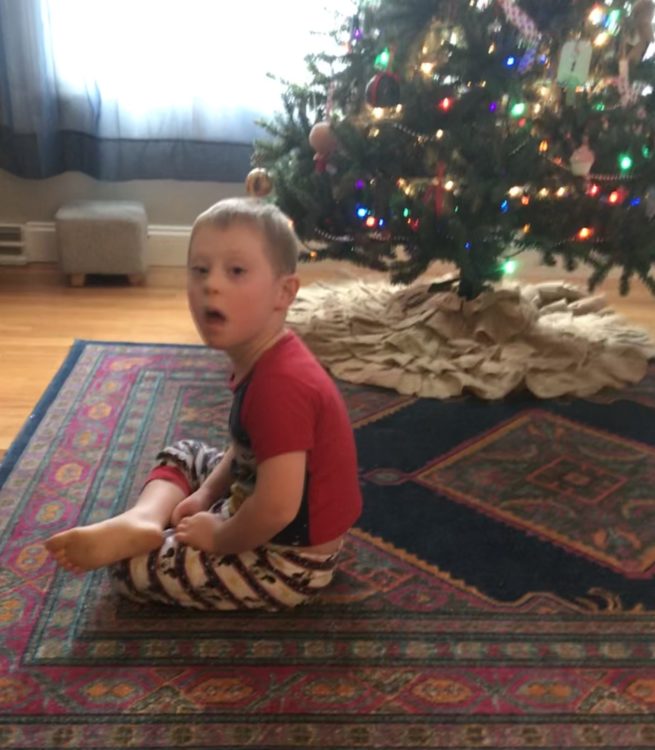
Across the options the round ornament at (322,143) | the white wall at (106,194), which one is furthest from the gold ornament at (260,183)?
the white wall at (106,194)

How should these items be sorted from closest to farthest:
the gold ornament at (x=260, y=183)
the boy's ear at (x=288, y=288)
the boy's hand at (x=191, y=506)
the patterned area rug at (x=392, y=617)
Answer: the patterned area rug at (x=392, y=617)
the boy's ear at (x=288, y=288)
the boy's hand at (x=191, y=506)
the gold ornament at (x=260, y=183)

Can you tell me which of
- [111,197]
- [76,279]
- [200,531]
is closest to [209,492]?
[200,531]

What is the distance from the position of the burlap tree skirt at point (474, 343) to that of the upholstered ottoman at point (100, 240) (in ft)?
2.18

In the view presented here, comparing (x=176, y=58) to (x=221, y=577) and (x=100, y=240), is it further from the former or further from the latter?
(x=221, y=577)

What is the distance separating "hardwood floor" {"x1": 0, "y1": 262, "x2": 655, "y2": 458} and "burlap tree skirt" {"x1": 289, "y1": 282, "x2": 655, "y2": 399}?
348 mm

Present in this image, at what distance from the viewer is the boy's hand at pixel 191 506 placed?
1347 millimetres

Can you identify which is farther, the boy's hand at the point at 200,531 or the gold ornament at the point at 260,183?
the gold ornament at the point at 260,183

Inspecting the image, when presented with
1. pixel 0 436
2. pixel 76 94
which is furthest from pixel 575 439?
pixel 76 94

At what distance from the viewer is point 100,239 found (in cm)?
274

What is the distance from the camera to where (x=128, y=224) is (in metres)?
2.73

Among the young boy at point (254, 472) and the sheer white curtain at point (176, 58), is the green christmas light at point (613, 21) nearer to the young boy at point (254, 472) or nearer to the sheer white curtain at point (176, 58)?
the sheer white curtain at point (176, 58)

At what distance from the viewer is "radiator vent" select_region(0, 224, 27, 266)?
2951 mm

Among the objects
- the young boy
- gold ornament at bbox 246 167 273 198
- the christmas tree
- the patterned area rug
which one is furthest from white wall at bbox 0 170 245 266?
the young boy

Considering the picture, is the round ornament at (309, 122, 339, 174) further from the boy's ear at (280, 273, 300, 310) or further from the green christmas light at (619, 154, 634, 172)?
the boy's ear at (280, 273, 300, 310)
